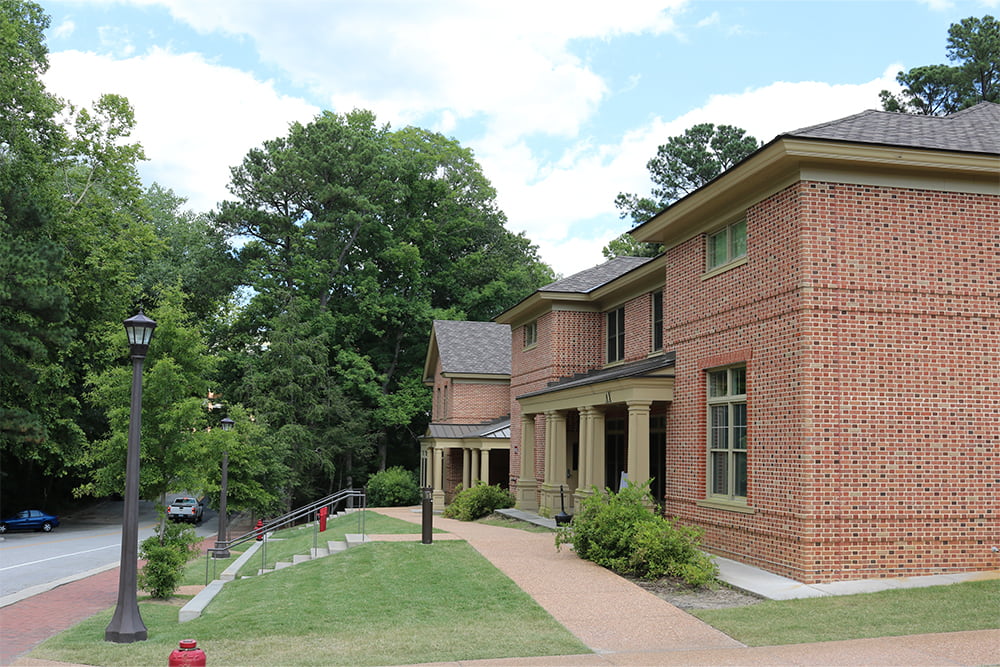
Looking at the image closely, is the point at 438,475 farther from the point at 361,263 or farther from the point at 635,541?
the point at 635,541

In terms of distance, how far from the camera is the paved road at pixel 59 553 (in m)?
20.3

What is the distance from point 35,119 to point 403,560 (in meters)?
29.7

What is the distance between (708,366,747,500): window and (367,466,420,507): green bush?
26090 millimetres

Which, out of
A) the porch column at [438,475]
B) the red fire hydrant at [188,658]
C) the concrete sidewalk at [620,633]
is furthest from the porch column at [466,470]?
the red fire hydrant at [188,658]

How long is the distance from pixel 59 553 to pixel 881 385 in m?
26.0

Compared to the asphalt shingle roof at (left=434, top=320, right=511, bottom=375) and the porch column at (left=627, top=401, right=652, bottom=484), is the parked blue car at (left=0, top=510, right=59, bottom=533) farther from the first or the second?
the porch column at (left=627, top=401, right=652, bottom=484)

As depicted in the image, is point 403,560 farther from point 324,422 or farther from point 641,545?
point 324,422

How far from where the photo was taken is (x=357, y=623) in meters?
10.7

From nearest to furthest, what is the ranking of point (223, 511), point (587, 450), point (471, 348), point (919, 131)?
point (919, 131) < point (587, 450) < point (223, 511) < point (471, 348)

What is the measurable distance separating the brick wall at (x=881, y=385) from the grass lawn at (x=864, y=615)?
1.06m

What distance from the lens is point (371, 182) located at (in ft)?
170

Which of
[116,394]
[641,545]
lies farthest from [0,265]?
[641,545]

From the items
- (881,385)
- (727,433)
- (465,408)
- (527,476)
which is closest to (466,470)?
(465,408)

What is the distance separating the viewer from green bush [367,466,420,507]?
131 feet
